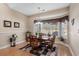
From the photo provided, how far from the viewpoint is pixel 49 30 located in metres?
2.07

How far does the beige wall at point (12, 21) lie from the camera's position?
1.93 m

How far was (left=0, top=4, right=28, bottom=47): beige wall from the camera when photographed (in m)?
1.93

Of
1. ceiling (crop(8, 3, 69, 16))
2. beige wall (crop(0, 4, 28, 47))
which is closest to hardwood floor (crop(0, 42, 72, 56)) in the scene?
beige wall (crop(0, 4, 28, 47))

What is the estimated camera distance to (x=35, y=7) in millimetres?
2023

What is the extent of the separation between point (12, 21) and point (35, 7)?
0.60 metres

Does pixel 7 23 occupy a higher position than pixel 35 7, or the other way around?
pixel 35 7

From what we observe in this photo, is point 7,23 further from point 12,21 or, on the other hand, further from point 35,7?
point 35,7

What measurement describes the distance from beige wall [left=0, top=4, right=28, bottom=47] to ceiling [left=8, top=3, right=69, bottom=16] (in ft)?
0.37

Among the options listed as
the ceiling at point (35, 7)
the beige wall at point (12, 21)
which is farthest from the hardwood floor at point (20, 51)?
the ceiling at point (35, 7)

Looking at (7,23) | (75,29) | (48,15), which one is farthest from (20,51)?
(75,29)

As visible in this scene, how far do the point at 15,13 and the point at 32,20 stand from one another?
1.36 feet

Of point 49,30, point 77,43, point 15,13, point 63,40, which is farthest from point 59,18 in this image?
point 15,13

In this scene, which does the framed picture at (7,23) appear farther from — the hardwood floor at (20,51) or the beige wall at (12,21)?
the hardwood floor at (20,51)

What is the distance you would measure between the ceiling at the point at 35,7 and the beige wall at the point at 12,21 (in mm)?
113
